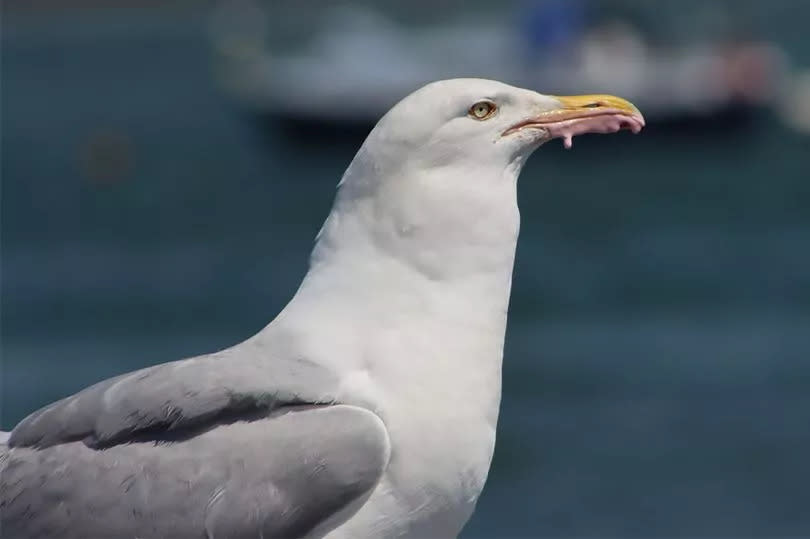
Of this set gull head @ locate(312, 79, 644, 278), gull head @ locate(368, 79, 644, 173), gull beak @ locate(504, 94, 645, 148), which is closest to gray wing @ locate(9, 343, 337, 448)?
gull head @ locate(312, 79, 644, 278)

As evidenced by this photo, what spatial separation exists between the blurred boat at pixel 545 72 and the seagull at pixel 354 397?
30643 millimetres

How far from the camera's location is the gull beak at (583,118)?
432 centimetres

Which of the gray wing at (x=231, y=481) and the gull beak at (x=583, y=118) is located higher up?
the gull beak at (x=583, y=118)

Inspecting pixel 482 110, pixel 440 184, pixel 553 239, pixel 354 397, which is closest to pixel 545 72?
pixel 553 239

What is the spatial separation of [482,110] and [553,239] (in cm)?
2306

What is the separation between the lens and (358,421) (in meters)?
4.01

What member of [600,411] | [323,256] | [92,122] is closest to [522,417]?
[600,411]

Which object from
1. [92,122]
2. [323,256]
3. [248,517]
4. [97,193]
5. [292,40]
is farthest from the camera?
[292,40]

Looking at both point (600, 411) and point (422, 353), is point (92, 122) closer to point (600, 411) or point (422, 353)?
point (600, 411)

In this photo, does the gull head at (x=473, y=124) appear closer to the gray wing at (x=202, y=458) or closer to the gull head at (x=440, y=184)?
the gull head at (x=440, y=184)

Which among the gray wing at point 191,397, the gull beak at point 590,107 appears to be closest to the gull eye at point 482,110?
the gull beak at point 590,107

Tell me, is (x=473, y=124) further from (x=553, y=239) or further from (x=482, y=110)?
(x=553, y=239)

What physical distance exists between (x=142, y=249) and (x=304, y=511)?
2463 centimetres

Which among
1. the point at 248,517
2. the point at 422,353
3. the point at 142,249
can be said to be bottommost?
the point at 142,249
